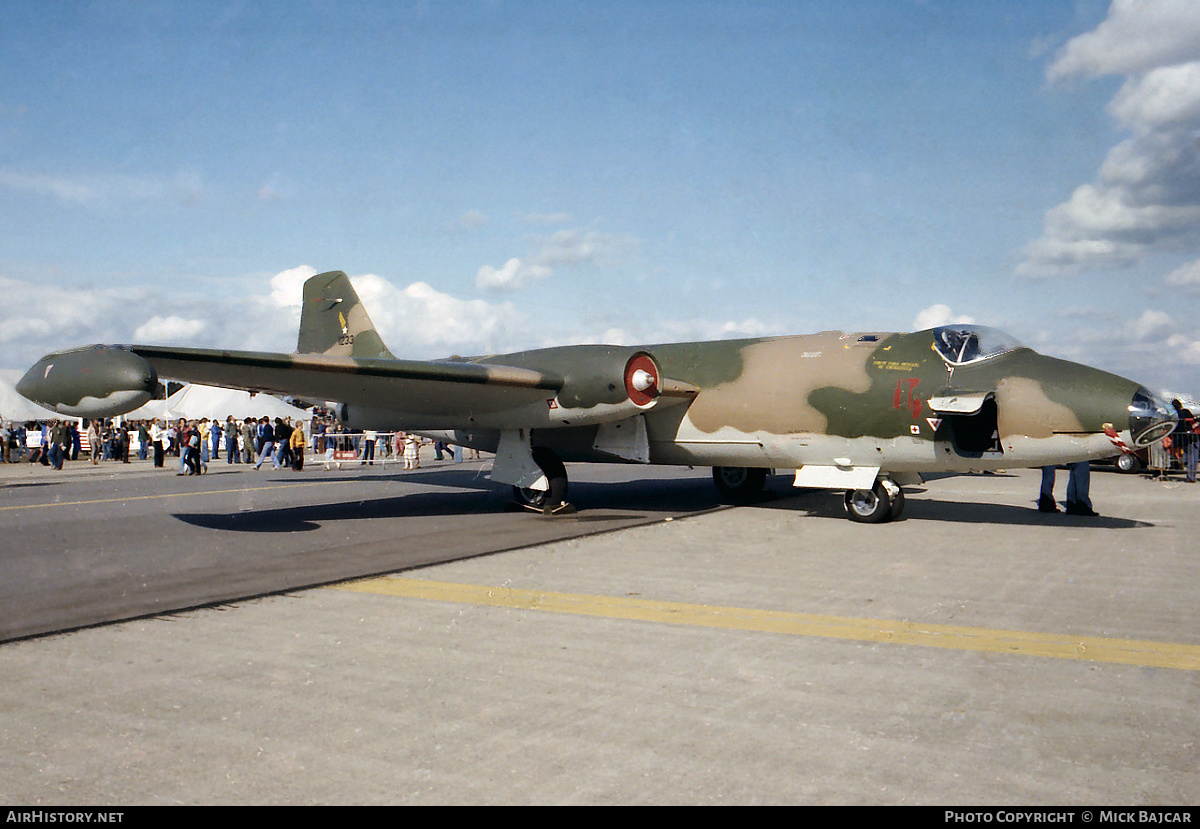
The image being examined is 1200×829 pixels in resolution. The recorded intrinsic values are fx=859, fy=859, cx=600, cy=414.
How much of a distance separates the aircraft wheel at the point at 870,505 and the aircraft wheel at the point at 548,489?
4751 millimetres

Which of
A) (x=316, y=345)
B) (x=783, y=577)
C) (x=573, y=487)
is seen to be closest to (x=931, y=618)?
(x=783, y=577)

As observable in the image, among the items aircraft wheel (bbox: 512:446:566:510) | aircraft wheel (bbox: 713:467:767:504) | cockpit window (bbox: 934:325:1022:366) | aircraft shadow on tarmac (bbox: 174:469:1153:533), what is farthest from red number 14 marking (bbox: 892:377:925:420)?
aircraft wheel (bbox: 512:446:566:510)

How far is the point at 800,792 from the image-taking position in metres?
3.68

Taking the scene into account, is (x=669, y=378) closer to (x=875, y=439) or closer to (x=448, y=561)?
(x=875, y=439)

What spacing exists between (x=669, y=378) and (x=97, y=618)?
9.80m

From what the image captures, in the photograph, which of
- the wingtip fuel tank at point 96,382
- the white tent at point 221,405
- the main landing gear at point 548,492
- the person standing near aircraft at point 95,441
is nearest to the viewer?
the wingtip fuel tank at point 96,382

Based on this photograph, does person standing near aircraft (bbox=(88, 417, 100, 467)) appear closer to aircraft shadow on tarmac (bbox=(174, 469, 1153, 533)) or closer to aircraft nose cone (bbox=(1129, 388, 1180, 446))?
aircraft shadow on tarmac (bbox=(174, 469, 1153, 533))

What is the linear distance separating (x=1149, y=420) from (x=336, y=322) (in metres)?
15.6

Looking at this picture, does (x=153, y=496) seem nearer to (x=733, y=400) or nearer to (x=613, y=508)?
(x=613, y=508)

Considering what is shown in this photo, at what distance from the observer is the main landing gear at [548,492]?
14625mm

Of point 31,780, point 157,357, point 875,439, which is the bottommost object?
point 31,780

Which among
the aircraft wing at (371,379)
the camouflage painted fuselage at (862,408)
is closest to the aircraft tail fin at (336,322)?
the aircraft wing at (371,379)

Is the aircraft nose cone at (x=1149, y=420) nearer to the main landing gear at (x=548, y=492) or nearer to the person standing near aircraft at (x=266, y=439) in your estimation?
the main landing gear at (x=548, y=492)

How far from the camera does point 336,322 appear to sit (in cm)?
1939
